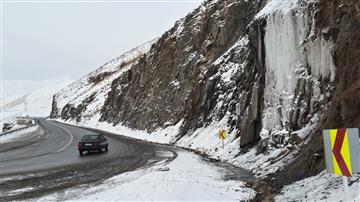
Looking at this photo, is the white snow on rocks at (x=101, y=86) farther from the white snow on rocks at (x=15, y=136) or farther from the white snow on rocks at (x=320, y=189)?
the white snow on rocks at (x=320, y=189)

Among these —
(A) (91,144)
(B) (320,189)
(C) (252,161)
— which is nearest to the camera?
(B) (320,189)

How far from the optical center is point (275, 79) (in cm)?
1766

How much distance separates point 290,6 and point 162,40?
34.0m

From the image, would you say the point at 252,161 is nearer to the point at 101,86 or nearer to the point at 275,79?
the point at 275,79

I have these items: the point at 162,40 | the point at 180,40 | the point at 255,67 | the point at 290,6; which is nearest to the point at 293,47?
the point at 290,6

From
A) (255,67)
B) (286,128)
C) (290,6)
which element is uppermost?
(290,6)

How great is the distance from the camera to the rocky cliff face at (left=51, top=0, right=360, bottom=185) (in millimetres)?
12203

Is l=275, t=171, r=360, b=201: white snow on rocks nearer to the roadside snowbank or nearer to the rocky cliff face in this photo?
the rocky cliff face

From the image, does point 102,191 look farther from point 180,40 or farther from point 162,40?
point 162,40

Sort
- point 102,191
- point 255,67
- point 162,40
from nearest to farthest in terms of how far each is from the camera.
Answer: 1. point 102,191
2. point 255,67
3. point 162,40

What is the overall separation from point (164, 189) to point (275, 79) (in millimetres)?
8844

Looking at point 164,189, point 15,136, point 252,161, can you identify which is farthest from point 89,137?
point 15,136

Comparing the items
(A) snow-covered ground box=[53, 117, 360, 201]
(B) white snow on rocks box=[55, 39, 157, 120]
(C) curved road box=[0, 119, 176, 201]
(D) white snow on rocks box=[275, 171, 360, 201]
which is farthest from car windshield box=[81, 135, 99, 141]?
(B) white snow on rocks box=[55, 39, 157, 120]

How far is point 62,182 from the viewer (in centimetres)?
1464
